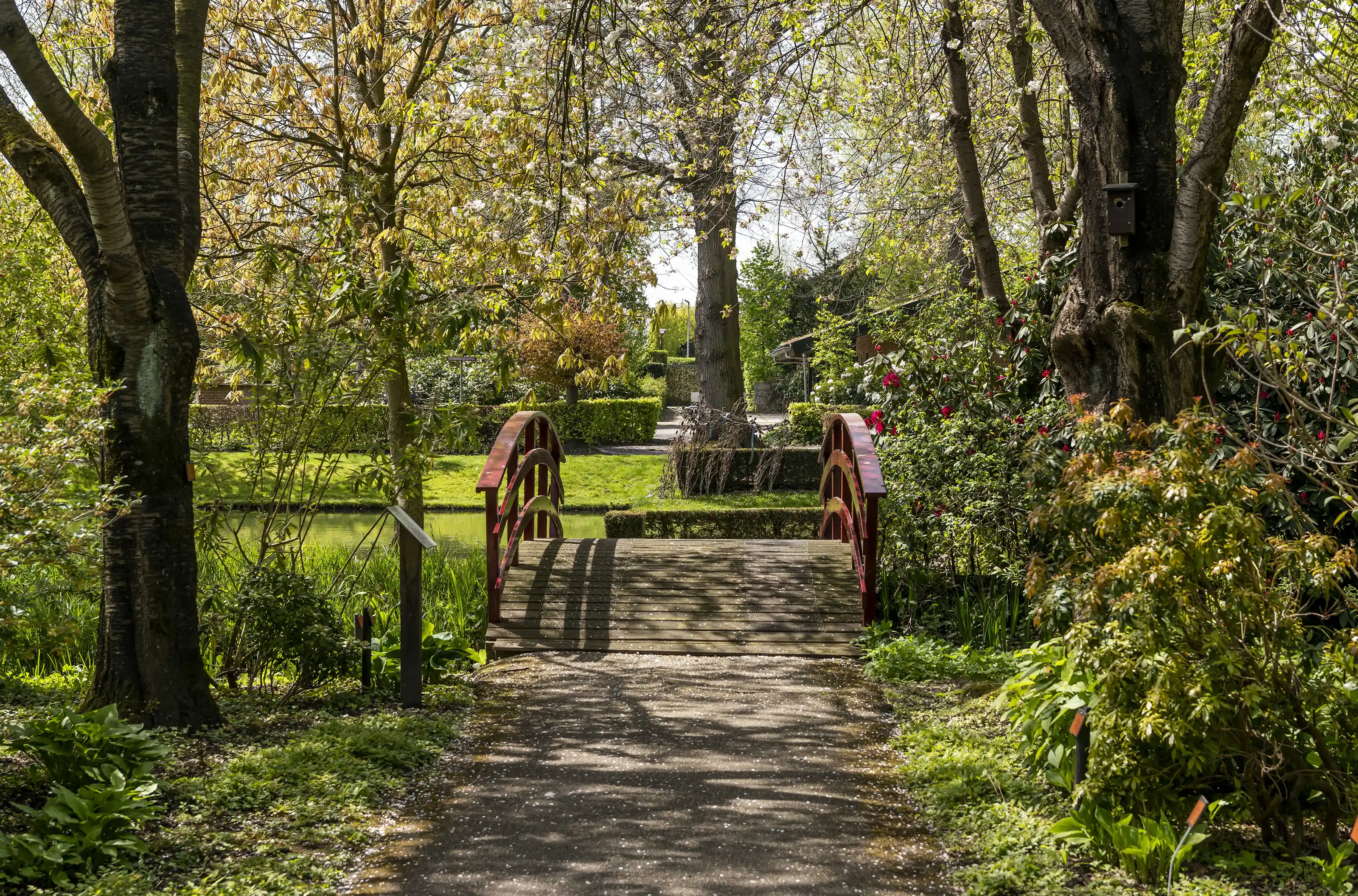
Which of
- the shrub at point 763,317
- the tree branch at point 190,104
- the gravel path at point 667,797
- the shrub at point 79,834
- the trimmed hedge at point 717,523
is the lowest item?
the gravel path at point 667,797

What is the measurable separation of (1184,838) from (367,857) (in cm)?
280

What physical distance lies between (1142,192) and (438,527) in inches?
508

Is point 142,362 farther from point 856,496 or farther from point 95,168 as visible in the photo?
point 856,496

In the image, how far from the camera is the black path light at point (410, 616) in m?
6.21

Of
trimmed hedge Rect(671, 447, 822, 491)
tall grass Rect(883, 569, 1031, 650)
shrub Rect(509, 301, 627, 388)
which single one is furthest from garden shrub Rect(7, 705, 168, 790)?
shrub Rect(509, 301, 627, 388)

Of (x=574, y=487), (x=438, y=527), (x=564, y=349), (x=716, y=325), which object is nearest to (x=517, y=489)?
(x=438, y=527)

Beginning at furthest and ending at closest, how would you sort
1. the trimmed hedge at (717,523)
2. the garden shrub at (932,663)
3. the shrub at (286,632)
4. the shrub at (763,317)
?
the shrub at (763,317) < the trimmed hedge at (717,523) < the garden shrub at (932,663) < the shrub at (286,632)

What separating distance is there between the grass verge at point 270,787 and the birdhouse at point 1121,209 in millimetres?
4196

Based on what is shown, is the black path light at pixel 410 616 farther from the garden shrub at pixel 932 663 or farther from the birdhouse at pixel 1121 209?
the birdhouse at pixel 1121 209

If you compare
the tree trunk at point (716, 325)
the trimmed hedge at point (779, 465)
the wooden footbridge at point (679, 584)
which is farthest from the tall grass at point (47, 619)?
the tree trunk at point (716, 325)

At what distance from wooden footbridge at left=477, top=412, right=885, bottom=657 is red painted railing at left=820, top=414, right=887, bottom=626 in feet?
0.05

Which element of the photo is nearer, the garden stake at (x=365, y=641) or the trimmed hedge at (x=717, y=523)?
the garden stake at (x=365, y=641)

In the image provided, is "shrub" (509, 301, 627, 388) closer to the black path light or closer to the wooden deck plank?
Answer: the wooden deck plank

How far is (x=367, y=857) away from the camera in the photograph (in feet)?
13.9
